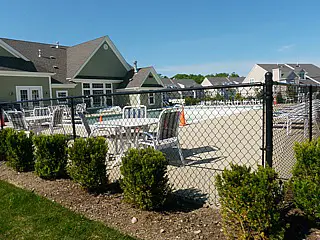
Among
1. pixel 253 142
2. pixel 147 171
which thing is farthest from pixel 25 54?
pixel 147 171

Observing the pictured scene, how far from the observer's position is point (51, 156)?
4016 millimetres

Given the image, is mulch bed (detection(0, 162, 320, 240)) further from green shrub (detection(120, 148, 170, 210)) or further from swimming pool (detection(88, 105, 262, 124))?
swimming pool (detection(88, 105, 262, 124))

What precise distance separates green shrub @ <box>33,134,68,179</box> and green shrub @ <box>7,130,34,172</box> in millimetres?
621

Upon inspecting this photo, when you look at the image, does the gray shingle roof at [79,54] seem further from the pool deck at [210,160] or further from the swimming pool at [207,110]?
the pool deck at [210,160]

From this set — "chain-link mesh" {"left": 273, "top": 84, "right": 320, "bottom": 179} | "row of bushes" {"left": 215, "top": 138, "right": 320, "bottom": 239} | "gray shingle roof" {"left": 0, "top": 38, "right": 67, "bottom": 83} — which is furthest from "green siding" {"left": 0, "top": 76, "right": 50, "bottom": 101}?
"row of bushes" {"left": 215, "top": 138, "right": 320, "bottom": 239}

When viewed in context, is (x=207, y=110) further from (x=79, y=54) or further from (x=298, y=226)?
(x=79, y=54)

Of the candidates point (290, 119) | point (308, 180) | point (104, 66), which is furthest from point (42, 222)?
point (104, 66)

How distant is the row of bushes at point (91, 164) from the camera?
2848mm

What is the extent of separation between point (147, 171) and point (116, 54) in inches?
930

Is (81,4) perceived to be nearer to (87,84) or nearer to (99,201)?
(87,84)

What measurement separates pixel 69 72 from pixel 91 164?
785 inches

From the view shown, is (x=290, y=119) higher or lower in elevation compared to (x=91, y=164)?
higher

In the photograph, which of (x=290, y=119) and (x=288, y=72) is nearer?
(x=290, y=119)

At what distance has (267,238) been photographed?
81.3 inches
